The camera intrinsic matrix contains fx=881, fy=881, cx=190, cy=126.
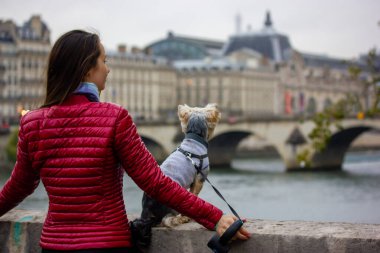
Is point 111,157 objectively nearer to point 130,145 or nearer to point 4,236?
point 130,145

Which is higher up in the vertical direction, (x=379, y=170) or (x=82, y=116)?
(x=82, y=116)

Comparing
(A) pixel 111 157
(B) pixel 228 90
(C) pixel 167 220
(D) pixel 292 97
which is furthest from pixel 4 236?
(D) pixel 292 97

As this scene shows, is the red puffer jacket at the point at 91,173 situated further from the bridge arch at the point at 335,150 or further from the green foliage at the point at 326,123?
the bridge arch at the point at 335,150

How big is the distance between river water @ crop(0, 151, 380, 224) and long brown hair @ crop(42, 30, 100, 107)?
15.4 metres

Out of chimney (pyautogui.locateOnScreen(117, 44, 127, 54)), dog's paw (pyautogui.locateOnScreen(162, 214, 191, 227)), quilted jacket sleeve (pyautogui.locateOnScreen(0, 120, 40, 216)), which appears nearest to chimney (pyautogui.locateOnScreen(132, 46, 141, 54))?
chimney (pyautogui.locateOnScreen(117, 44, 127, 54))

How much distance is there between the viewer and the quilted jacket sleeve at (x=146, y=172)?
2822 millimetres

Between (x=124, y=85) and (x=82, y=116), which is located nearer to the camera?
(x=82, y=116)

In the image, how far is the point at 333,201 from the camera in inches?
987

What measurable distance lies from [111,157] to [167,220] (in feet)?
2.19

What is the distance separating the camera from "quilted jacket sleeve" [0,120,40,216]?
300 cm

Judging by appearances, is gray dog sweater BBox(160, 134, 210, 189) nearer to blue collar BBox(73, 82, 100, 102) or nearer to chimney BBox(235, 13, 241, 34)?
blue collar BBox(73, 82, 100, 102)

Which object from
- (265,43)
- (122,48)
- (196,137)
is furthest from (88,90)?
(265,43)

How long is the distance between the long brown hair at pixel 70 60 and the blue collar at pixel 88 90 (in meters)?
0.01

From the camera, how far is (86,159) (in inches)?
111
